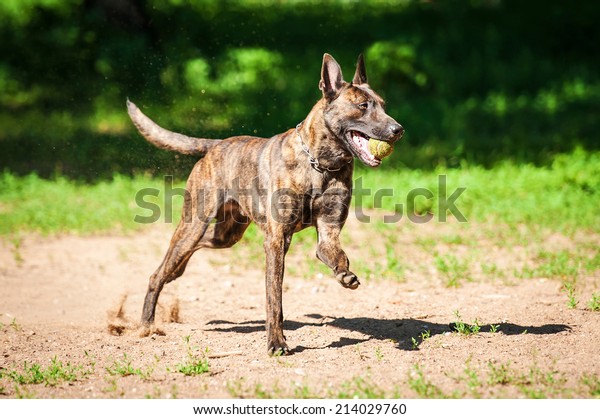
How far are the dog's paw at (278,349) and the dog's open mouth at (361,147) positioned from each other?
1.47 m

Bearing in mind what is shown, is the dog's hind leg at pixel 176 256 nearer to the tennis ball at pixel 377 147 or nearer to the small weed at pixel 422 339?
the tennis ball at pixel 377 147

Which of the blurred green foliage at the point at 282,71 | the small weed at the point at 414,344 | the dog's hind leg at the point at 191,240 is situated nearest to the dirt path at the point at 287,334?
the small weed at the point at 414,344

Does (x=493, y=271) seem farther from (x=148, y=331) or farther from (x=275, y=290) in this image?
(x=148, y=331)

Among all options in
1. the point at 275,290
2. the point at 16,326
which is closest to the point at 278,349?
the point at 275,290

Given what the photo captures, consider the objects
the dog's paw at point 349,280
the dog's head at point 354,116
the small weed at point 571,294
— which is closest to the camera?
the dog's paw at point 349,280

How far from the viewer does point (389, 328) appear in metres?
7.13

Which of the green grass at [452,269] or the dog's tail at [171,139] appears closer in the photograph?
the dog's tail at [171,139]

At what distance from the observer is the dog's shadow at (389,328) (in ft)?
22.0

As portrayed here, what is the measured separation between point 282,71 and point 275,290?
38.6 feet

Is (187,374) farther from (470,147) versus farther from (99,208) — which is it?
(470,147)

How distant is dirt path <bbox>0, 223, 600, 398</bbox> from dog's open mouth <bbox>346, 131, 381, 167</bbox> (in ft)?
4.54

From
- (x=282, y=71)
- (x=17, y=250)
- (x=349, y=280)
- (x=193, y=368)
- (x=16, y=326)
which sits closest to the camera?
(x=193, y=368)

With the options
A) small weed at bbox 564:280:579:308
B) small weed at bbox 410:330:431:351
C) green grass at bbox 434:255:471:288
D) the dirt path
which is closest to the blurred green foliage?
the dirt path

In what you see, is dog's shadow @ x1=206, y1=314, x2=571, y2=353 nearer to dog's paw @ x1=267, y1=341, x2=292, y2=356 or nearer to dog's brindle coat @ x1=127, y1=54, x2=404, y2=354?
dog's paw @ x1=267, y1=341, x2=292, y2=356
